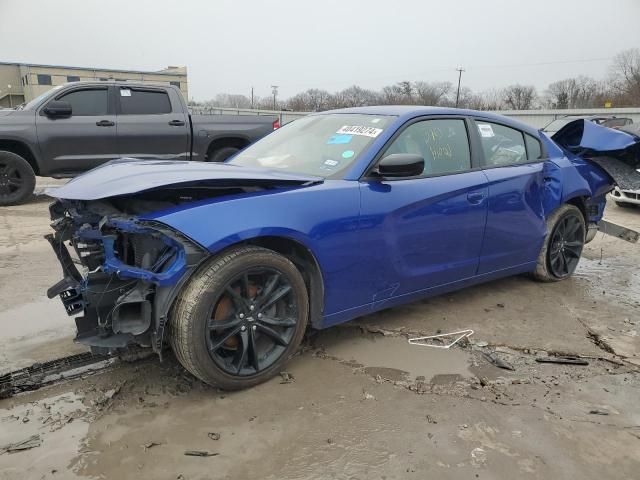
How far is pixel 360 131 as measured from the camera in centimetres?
375

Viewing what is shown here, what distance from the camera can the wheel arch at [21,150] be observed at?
8.46m

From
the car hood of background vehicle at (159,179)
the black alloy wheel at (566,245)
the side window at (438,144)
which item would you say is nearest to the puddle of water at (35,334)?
the car hood of background vehicle at (159,179)

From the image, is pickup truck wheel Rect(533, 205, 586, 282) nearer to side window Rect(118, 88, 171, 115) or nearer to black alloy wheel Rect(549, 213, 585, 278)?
black alloy wheel Rect(549, 213, 585, 278)

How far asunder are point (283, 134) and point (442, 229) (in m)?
1.52

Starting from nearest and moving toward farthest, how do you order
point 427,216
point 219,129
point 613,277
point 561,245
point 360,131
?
point 427,216, point 360,131, point 561,245, point 613,277, point 219,129

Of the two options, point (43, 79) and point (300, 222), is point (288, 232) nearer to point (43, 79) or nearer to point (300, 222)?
point (300, 222)

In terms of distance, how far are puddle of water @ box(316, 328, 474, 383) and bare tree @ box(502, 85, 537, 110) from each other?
73085 mm

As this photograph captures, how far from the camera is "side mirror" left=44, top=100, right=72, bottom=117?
8.38 metres

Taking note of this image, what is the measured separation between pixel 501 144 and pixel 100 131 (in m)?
6.83

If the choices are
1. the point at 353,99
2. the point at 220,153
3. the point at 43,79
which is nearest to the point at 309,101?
the point at 353,99

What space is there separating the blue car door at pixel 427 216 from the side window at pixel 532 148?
0.88 m

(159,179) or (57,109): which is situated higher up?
(57,109)

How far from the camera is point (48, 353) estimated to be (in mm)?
3404

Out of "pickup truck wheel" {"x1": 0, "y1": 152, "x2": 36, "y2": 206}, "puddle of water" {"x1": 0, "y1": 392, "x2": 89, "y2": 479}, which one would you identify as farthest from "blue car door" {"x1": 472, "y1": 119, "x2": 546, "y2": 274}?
"pickup truck wheel" {"x1": 0, "y1": 152, "x2": 36, "y2": 206}
